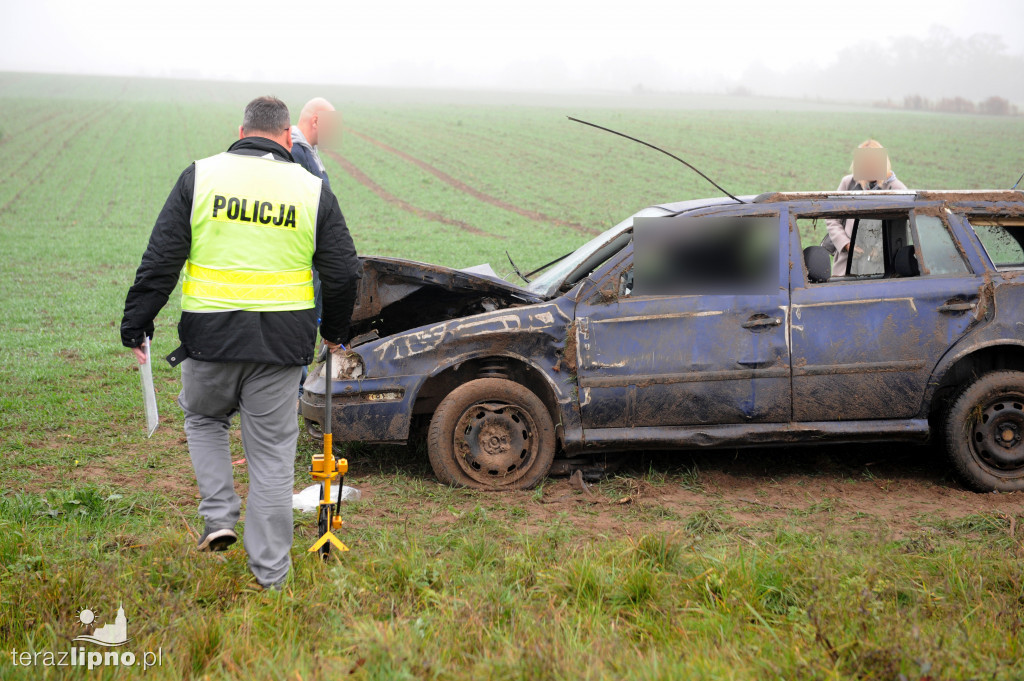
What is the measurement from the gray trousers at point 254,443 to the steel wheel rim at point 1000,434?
12.9ft

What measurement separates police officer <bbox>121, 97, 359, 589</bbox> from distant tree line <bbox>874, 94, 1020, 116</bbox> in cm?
6678

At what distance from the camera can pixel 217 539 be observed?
378 cm

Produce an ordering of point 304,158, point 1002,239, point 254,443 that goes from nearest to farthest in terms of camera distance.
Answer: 1. point 254,443
2. point 304,158
3. point 1002,239

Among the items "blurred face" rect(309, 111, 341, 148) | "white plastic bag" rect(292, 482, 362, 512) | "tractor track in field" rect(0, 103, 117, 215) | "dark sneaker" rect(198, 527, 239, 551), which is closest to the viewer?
"dark sneaker" rect(198, 527, 239, 551)

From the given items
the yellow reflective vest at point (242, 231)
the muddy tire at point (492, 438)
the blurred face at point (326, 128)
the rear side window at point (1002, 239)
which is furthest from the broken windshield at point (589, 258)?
the yellow reflective vest at point (242, 231)

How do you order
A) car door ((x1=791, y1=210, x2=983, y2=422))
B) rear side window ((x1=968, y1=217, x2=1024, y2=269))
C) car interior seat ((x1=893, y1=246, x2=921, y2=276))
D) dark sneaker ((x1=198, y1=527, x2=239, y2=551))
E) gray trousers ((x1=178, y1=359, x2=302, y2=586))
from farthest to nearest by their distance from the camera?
1. rear side window ((x1=968, y1=217, x2=1024, y2=269))
2. car interior seat ((x1=893, y1=246, x2=921, y2=276))
3. car door ((x1=791, y1=210, x2=983, y2=422))
4. dark sneaker ((x1=198, y1=527, x2=239, y2=551))
5. gray trousers ((x1=178, y1=359, x2=302, y2=586))

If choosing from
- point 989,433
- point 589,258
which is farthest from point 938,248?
point 589,258

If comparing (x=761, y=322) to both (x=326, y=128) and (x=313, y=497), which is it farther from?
(x=326, y=128)

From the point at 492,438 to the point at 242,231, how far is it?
7.05 feet

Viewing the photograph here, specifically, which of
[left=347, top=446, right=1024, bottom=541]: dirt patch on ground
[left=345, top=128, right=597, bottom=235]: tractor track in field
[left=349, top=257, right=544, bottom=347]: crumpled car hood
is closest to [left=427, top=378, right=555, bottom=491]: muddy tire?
[left=347, top=446, right=1024, bottom=541]: dirt patch on ground

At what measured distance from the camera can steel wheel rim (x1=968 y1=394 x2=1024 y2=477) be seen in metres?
4.99

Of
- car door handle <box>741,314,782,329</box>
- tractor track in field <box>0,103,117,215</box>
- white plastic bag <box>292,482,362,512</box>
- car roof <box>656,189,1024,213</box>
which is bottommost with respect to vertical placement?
white plastic bag <box>292,482,362,512</box>

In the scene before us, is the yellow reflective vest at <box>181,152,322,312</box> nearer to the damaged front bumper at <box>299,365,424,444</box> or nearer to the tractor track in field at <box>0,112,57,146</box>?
the damaged front bumper at <box>299,365,424,444</box>

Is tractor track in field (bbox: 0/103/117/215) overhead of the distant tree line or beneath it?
beneath
